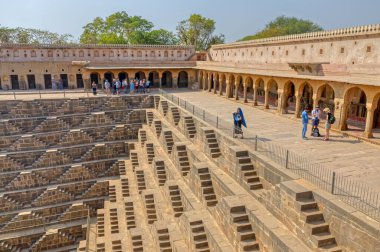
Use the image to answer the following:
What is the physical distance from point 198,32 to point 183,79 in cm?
2022

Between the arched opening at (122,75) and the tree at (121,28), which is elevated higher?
the tree at (121,28)

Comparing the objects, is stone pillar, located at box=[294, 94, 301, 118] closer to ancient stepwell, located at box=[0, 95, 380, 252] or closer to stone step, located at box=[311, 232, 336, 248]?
ancient stepwell, located at box=[0, 95, 380, 252]

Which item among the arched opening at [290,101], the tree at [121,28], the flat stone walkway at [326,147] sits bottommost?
the flat stone walkway at [326,147]

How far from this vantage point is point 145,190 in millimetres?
12766

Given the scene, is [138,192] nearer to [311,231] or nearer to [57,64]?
[311,231]

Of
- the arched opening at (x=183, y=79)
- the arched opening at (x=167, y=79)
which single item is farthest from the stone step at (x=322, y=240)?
the arched opening at (x=183, y=79)

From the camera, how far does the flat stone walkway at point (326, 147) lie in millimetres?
8531

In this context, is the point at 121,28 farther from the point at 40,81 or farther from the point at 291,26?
the point at 291,26

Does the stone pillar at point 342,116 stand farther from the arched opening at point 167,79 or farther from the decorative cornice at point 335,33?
the arched opening at point 167,79

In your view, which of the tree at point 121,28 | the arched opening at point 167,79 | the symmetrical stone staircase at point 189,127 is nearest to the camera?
the symmetrical stone staircase at point 189,127

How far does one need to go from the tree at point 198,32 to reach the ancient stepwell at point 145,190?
99.7 feet

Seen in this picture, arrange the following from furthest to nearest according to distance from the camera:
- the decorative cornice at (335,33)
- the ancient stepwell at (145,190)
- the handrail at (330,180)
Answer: the decorative cornice at (335,33) → the ancient stepwell at (145,190) → the handrail at (330,180)

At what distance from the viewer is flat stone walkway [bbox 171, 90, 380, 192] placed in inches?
336

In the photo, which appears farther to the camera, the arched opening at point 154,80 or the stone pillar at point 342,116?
the arched opening at point 154,80
